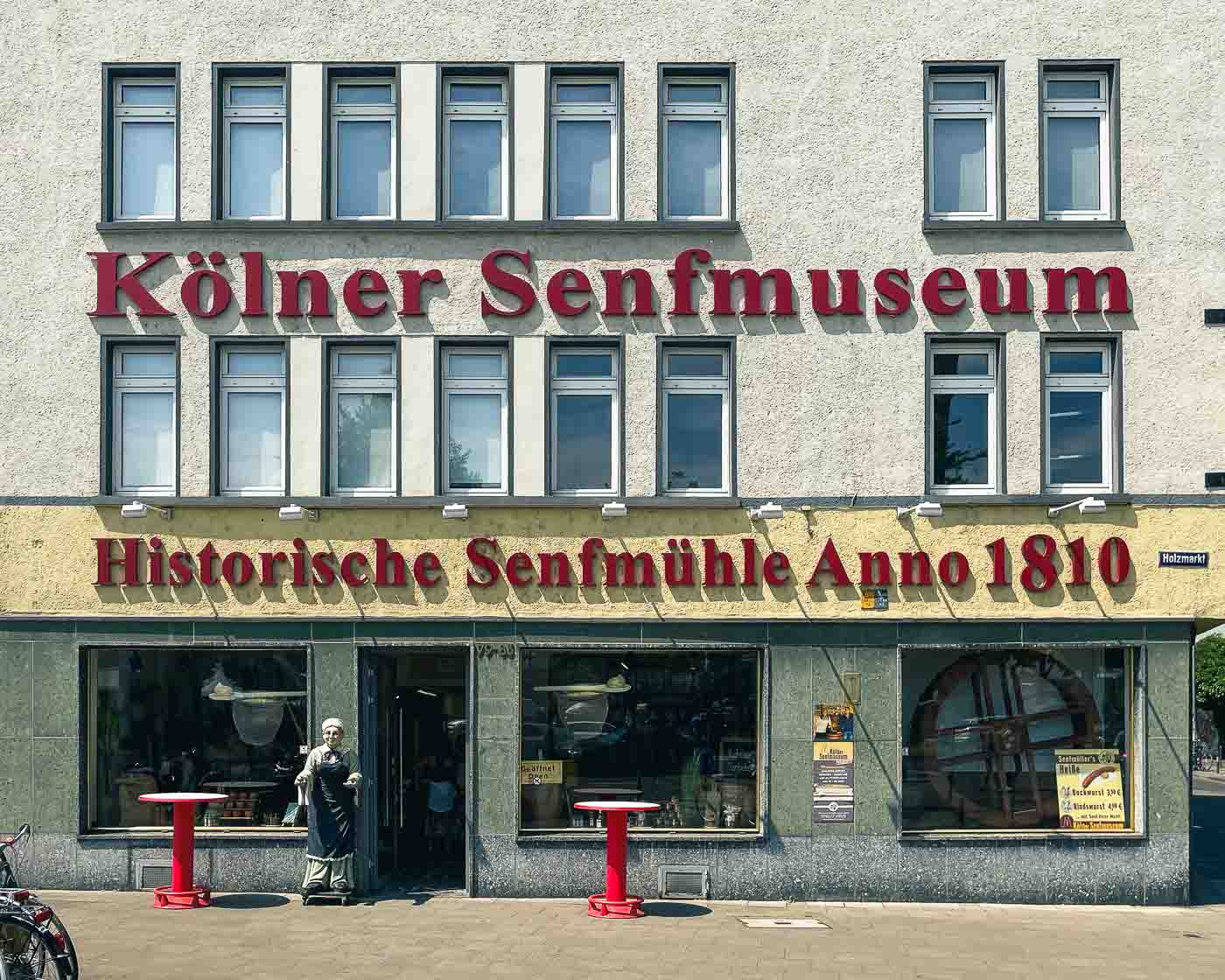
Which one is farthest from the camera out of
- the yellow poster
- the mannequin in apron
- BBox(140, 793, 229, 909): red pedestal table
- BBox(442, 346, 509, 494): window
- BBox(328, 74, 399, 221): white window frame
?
BBox(328, 74, 399, 221): white window frame

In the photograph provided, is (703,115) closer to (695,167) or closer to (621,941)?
(695,167)

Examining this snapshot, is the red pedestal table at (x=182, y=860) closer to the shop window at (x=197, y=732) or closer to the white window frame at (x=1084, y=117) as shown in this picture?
the shop window at (x=197, y=732)

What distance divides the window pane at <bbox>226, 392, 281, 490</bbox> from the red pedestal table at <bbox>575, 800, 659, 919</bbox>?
5.24 meters

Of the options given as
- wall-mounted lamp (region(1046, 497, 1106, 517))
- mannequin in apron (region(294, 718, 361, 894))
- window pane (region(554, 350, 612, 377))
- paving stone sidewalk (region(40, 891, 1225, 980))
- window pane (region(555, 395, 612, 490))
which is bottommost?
paving stone sidewalk (region(40, 891, 1225, 980))

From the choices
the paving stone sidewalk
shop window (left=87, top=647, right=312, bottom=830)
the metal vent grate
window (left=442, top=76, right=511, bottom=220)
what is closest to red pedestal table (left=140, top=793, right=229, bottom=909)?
the paving stone sidewalk

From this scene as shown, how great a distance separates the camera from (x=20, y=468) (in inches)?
674

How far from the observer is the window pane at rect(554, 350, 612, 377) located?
681 inches

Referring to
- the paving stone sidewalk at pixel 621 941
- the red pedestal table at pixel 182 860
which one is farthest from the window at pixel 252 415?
the paving stone sidewalk at pixel 621 941

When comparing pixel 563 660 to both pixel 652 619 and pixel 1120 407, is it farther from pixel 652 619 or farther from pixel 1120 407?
pixel 1120 407

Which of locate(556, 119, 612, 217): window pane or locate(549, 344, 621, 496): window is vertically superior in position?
locate(556, 119, 612, 217): window pane

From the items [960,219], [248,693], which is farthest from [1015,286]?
[248,693]

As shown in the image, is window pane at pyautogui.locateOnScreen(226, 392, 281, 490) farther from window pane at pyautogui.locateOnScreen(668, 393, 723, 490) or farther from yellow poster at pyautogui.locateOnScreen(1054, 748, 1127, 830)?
yellow poster at pyautogui.locateOnScreen(1054, 748, 1127, 830)

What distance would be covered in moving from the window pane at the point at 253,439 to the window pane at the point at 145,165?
2.41 metres

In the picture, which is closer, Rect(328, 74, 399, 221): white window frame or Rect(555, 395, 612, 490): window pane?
Rect(555, 395, 612, 490): window pane
